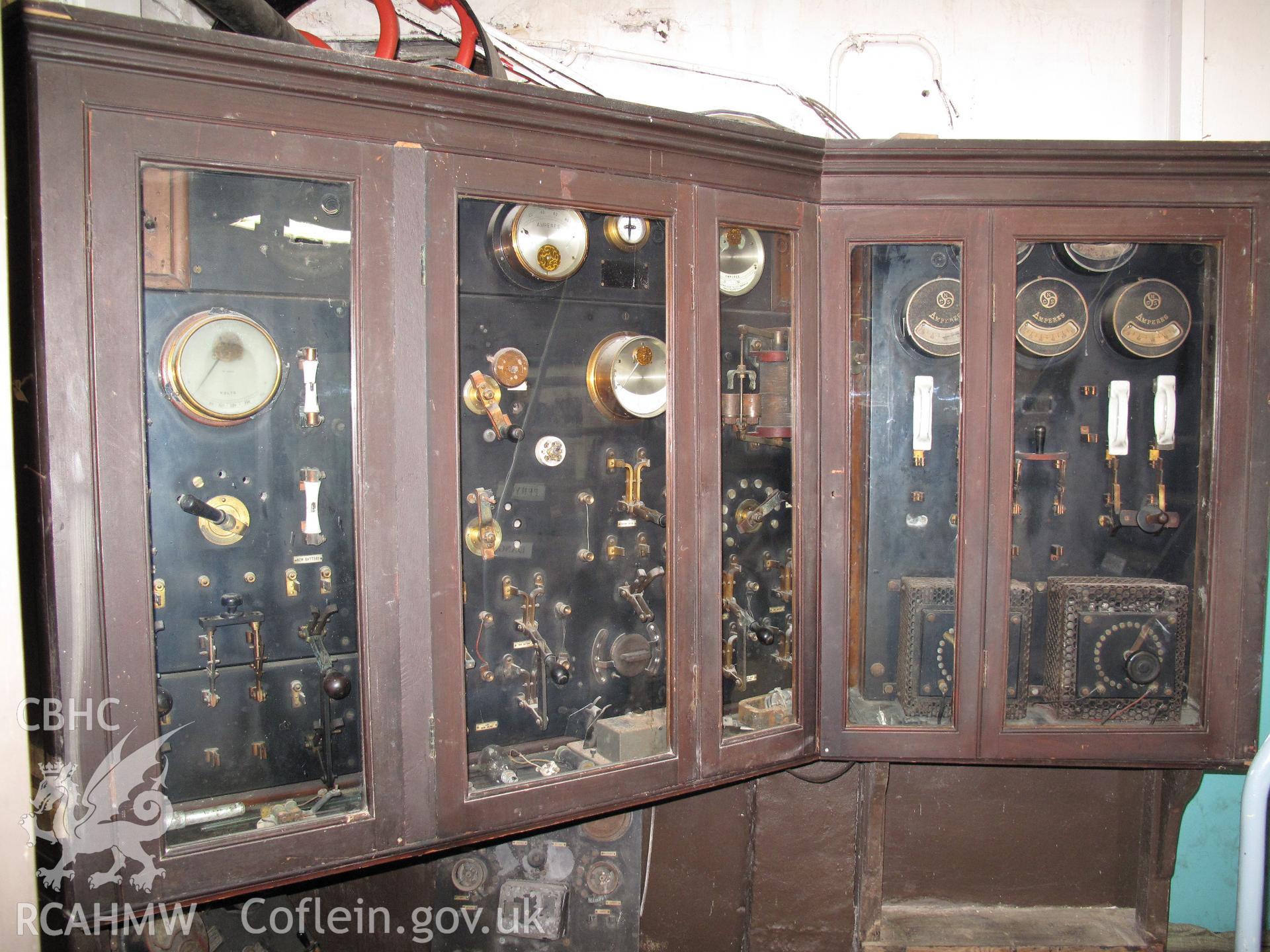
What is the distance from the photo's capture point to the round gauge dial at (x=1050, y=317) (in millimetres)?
2441

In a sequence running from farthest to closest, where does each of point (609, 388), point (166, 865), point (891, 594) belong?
point (891, 594) → point (609, 388) → point (166, 865)

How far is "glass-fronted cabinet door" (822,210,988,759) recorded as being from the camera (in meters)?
2.25

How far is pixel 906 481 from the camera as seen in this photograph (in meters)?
2.47

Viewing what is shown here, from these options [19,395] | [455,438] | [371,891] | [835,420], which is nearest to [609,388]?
[455,438]

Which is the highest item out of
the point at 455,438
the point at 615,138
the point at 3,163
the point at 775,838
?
the point at 615,138

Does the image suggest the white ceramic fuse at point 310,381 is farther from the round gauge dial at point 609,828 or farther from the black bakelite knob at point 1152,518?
the black bakelite knob at point 1152,518

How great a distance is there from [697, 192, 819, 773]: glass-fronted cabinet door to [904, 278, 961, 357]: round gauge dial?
412 millimetres

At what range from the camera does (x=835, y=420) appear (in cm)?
225

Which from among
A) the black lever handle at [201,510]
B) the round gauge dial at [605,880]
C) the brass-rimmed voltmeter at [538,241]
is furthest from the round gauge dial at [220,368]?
the round gauge dial at [605,880]

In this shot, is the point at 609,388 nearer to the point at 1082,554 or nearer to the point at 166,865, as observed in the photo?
the point at 166,865

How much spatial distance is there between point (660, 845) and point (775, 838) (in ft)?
1.45

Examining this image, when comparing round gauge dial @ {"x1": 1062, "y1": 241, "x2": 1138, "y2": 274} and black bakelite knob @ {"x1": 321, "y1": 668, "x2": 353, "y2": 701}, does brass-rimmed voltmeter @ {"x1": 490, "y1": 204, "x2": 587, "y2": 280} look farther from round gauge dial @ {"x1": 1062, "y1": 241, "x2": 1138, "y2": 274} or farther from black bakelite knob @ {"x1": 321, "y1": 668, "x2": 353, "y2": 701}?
round gauge dial @ {"x1": 1062, "y1": 241, "x2": 1138, "y2": 274}

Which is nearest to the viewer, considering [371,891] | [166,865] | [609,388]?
[166,865]

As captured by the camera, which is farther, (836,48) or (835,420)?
(836,48)
